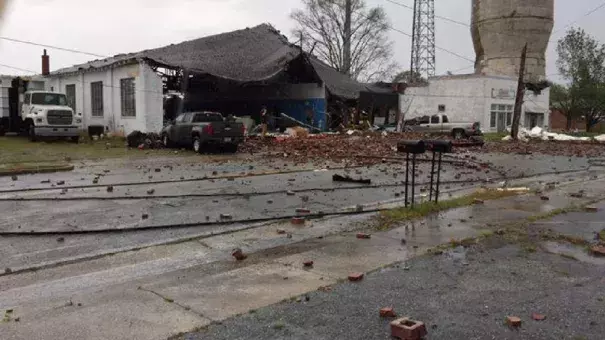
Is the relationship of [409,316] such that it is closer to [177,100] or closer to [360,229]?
[360,229]

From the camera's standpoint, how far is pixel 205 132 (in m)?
25.6

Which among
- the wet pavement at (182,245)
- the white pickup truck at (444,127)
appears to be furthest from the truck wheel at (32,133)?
the white pickup truck at (444,127)

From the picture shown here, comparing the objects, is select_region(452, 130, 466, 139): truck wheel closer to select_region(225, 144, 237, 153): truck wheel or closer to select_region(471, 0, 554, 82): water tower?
select_region(225, 144, 237, 153): truck wheel

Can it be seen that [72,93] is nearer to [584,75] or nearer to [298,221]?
[298,221]

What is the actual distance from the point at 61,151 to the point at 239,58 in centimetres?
1631

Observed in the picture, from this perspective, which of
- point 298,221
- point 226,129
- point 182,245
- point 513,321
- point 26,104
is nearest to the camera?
point 513,321

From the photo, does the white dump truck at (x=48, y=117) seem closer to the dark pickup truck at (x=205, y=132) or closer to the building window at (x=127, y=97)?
the building window at (x=127, y=97)

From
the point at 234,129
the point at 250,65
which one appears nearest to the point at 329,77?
the point at 250,65

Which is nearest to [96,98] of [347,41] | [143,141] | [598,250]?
[143,141]

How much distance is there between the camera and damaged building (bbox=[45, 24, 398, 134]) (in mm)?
33375

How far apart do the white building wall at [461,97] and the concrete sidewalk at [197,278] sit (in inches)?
1790

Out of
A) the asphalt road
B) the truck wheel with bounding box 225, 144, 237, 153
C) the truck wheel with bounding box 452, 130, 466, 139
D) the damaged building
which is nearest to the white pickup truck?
the truck wheel with bounding box 452, 130, 466, 139

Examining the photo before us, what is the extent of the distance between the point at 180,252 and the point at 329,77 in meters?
36.1

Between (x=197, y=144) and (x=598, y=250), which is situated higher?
(x=197, y=144)
